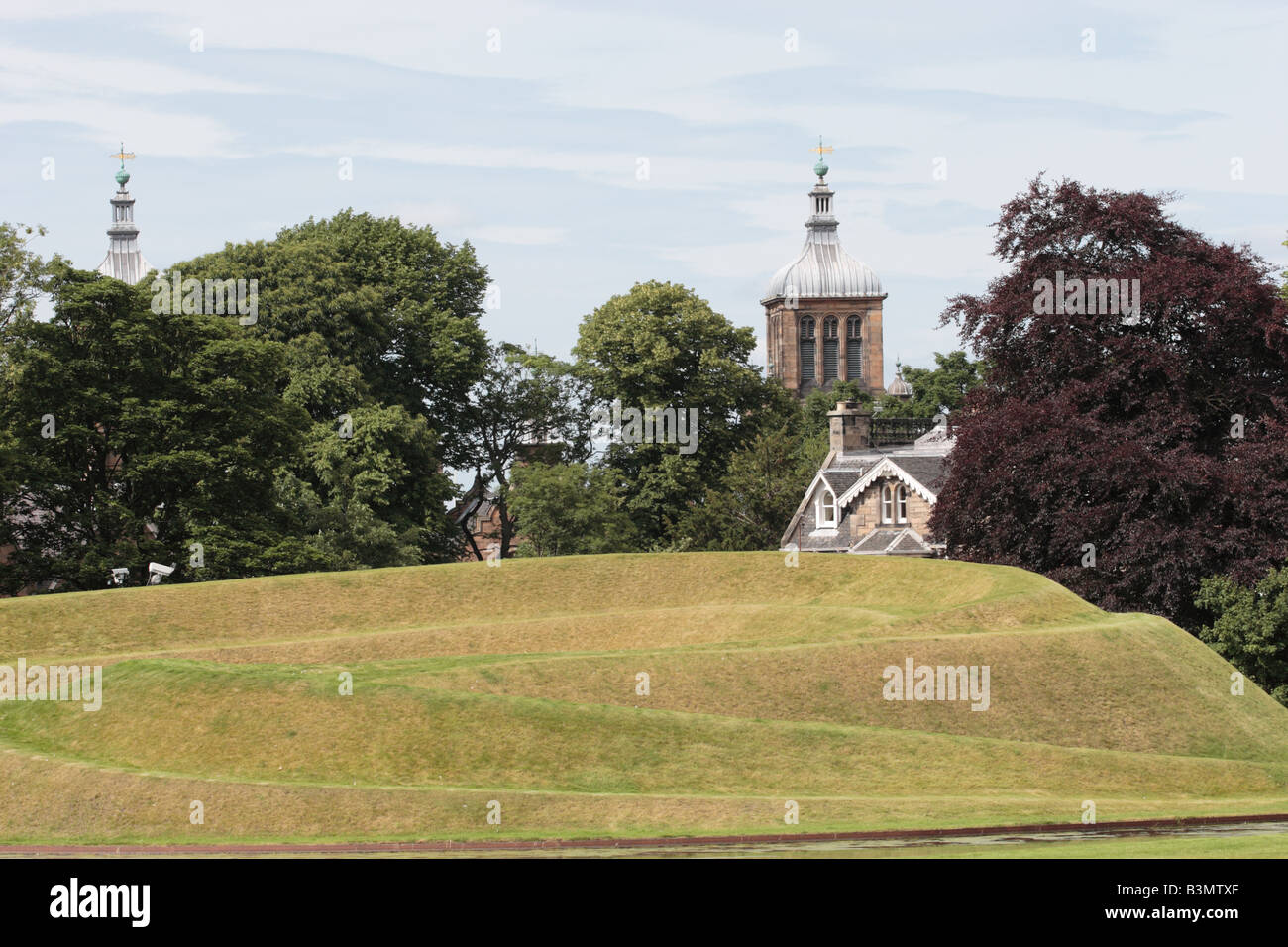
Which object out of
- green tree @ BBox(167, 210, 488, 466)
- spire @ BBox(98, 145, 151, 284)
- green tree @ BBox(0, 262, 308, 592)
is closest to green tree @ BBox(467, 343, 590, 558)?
green tree @ BBox(167, 210, 488, 466)

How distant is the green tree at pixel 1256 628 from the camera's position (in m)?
45.8

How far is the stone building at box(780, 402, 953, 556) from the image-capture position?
247ft

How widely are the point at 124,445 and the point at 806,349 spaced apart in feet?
437

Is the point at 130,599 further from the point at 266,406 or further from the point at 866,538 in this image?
the point at 866,538

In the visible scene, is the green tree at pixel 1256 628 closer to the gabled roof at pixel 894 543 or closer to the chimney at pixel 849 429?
the gabled roof at pixel 894 543

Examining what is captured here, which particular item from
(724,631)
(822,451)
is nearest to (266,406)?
(724,631)

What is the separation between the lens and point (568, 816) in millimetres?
28891

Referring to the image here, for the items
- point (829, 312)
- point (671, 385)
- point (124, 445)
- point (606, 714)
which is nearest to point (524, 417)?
point (671, 385)

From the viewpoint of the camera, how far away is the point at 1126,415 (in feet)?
169

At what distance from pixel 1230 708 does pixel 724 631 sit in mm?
12520

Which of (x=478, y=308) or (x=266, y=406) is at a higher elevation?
(x=478, y=308)

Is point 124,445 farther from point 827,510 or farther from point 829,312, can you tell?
point 829,312

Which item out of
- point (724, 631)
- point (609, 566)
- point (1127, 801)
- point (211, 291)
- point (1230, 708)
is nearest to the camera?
point (1127, 801)

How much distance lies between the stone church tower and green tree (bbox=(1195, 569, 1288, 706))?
445 feet
